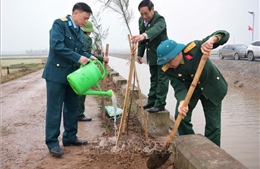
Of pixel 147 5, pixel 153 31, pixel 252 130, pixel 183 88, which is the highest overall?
pixel 147 5

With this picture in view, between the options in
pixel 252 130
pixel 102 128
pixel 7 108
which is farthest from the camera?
pixel 7 108

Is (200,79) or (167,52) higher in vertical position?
(167,52)

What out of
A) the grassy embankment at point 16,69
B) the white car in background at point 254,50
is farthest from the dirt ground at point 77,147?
the white car in background at point 254,50

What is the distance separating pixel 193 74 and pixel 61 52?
4.85 feet

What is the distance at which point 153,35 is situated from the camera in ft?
11.0

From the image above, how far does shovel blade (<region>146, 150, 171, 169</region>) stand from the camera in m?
2.71

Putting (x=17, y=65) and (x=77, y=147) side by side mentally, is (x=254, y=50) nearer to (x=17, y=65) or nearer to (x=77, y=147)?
(x=77, y=147)

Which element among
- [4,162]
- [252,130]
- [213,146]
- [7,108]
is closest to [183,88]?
[213,146]

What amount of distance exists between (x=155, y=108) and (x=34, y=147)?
69.4 inches

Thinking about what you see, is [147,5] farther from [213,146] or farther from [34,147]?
[34,147]

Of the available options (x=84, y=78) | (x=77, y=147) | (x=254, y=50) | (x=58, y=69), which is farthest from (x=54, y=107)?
(x=254, y=50)

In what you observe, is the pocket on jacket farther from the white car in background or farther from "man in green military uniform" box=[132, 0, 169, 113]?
the white car in background

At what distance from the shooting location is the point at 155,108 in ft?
13.0

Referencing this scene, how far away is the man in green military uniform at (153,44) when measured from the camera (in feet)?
11.4
